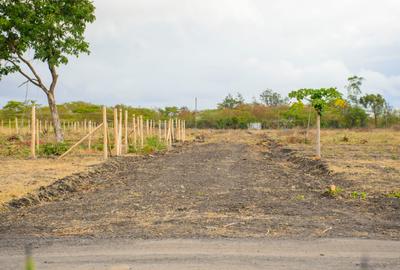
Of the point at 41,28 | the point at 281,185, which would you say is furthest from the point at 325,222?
the point at 41,28

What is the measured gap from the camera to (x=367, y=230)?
7.67m

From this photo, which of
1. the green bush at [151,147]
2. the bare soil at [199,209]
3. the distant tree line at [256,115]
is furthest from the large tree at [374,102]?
the bare soil at [199,209]

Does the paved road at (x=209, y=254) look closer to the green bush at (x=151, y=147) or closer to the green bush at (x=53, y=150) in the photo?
the green bush at (x=53, y=150)

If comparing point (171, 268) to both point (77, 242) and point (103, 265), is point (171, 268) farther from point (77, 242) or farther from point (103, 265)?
point (77, 242)

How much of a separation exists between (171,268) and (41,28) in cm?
2190

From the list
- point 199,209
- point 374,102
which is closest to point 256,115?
point 374,102

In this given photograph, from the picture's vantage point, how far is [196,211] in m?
9.27

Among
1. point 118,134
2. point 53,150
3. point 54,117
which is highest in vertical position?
point 54,117

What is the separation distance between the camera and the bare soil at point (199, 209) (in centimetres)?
757

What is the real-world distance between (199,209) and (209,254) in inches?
137

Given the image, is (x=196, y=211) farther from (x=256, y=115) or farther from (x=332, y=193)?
(x=256, y=115)

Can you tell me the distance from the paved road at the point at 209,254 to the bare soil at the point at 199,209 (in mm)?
529

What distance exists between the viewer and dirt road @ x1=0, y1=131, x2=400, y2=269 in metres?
7.45

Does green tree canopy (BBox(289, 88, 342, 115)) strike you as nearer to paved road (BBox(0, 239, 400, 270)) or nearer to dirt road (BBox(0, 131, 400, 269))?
dirt road (BBox(0, 131, 400, 269))
